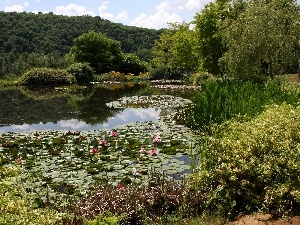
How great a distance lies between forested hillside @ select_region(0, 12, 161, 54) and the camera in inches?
3388

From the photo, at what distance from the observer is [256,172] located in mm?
5301

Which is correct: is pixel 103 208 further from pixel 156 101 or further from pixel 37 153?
pixel 156 101

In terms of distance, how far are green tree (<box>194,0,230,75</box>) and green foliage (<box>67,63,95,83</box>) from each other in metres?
15.3

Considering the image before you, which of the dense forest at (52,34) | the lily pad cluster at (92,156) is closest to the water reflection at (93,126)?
the lily pad cluster at (92,156)

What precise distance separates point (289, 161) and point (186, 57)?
39864mm

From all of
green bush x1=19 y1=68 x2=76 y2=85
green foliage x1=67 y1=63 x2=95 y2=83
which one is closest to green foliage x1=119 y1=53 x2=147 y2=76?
green foliage x1=67 y1=63 x2=95 y2=83

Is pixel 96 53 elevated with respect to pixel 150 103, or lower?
elevated

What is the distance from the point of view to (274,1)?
21.7m

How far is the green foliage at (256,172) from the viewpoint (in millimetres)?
5070

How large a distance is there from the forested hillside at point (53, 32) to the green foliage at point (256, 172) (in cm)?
8246

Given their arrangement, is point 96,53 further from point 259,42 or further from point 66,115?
point 66,115

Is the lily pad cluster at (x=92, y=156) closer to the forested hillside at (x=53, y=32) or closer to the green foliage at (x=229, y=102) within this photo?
the green foliage at (x=229, y=102)

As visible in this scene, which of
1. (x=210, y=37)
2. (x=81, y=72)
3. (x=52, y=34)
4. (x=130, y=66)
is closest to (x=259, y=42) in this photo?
(x=210, y=37)

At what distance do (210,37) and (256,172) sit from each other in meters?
30.3
